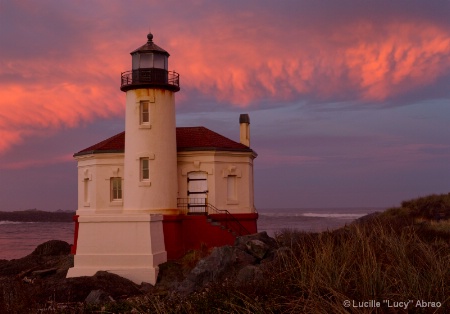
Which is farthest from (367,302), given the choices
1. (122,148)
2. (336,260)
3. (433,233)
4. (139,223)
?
(122,148)

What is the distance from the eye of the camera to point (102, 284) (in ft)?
60.1

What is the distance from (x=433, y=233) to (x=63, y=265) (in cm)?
1522

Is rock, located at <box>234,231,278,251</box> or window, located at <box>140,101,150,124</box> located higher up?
window, located at <box>140,101,150,124</box>

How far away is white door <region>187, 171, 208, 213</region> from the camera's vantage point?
25.8 meters

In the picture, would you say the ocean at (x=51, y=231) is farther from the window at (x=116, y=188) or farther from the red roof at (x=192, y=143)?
the window at (x=116, y=188)

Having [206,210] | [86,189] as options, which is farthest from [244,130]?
[86,189]

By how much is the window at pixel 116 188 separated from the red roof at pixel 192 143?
1.29m

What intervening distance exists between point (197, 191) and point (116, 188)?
12.2 feet

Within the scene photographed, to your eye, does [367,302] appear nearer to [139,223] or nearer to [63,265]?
[139,223]

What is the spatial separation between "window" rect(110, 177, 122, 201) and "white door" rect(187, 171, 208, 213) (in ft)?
10.4

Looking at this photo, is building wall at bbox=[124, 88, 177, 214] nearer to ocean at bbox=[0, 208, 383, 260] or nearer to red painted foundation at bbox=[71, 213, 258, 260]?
red painted foundation at bbox=[71, 213, 258, 260]

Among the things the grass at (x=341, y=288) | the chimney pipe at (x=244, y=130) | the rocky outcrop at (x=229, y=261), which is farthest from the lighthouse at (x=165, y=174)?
the grass at (x=341, y=288)

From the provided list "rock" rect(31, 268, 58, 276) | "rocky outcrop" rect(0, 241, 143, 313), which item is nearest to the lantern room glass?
"rocky outcrop" rect(0, 241, 143, 313)

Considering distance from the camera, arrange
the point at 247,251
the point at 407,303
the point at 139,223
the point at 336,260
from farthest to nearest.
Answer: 1. the point at 139,223
2. the point at 247,251
3. the point at 336,260
4. the point at 407,303
